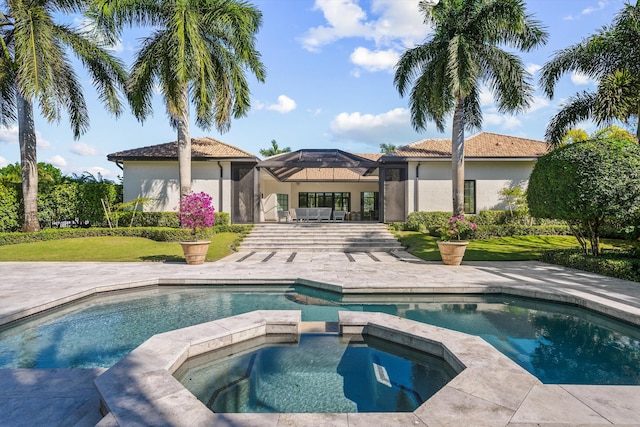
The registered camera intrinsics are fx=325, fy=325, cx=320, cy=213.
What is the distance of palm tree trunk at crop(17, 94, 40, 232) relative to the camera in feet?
43.4

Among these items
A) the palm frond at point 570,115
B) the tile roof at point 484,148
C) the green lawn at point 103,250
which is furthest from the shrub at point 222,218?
the palm frond at point 570,115

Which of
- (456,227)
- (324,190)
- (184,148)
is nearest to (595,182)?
(456,227)

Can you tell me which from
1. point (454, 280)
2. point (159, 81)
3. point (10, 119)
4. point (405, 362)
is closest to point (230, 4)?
point (159, 81)

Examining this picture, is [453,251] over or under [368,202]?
under

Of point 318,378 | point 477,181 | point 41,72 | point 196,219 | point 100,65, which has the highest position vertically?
point 100,65

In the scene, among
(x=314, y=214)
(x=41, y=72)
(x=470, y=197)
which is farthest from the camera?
(x=314, y=214)

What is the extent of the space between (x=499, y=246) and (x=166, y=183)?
16.4 m

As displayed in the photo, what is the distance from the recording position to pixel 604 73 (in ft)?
40.5

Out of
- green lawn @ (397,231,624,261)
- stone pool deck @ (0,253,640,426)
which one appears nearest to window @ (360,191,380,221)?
green lawn @ (397,231,624,261)

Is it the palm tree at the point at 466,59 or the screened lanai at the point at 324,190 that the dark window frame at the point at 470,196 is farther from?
the screened lanai at the point at 324,190

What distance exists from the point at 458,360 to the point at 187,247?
842 centimetres

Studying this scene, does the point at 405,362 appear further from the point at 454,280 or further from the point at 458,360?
the point at 454,280

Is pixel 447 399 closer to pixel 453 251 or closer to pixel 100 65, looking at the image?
pixel 453 251

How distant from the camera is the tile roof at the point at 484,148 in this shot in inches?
701
